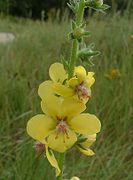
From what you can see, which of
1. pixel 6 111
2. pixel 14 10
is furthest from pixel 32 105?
pixel 14 10

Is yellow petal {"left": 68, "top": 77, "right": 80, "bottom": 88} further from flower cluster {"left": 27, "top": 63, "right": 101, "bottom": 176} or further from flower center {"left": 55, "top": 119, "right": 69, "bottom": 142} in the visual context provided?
flower center {"left": 55, "top": 119, "right": 69, "bottom": 142}

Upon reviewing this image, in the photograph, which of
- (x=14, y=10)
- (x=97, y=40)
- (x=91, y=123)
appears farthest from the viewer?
(x=14, y=10)

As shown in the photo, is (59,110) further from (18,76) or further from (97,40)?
(97,40)

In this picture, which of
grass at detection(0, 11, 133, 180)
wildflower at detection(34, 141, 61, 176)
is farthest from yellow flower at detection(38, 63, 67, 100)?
grass at detection(0, 11, 133, 180)

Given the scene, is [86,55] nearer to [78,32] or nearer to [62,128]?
[78,32]

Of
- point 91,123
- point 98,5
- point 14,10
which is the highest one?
point 98,5

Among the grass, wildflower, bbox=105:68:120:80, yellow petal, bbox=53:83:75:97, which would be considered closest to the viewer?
yellow petal, bbox=53:83:75:97

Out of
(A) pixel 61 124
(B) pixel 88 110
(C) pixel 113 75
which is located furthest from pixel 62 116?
(C) pixel 113 75

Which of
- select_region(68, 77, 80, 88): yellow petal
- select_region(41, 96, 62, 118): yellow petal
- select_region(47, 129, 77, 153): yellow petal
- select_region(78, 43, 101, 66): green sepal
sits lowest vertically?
select_region(47, 129, 77, 153): yellow petal
